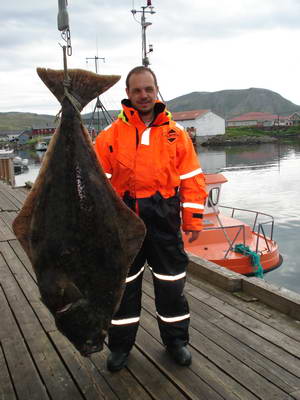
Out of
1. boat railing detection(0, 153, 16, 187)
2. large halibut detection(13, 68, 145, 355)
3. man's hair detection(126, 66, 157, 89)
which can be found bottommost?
boat railing detection(0, 153, 16, 187)

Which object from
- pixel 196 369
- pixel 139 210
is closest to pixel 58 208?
A: pixel 139 210

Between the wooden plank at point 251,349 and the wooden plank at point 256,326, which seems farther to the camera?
the wooden plank at point 256,326

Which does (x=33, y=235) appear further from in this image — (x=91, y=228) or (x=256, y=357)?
(x=256, y=357)

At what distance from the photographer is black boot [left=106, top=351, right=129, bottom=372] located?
2.73m

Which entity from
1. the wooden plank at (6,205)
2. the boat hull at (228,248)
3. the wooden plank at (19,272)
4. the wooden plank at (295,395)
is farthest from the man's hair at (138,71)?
the boat hull at (228,248)

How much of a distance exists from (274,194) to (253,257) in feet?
53.2

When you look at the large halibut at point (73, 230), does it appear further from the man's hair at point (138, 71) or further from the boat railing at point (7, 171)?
the boat railing at point (7, 171)

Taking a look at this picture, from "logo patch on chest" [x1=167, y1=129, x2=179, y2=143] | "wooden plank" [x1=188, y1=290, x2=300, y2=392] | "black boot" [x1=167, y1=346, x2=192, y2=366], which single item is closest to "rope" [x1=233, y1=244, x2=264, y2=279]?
"wooden plank" [x1=188, y1=290, x2=300, y2=392]

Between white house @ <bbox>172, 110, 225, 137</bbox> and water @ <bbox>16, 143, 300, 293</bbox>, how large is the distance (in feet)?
98.9

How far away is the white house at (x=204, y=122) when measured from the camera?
258ft

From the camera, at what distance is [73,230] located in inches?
81.1

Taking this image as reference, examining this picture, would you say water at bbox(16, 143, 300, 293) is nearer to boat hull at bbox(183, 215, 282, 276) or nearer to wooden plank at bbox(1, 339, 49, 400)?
boat hull at bbox(183, 215, 282, 276)

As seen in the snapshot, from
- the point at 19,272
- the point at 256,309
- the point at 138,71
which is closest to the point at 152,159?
the point at 138,71

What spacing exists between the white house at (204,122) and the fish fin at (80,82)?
254ft
